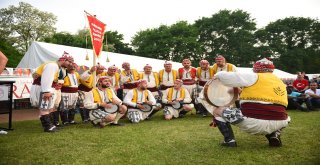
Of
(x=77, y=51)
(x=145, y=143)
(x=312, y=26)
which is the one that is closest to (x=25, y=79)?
(x=77, y=51)

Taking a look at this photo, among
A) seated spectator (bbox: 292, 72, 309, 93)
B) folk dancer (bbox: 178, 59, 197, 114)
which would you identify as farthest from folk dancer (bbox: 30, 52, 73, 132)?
seated spectator (bbox: 292, 72, 309, 93)

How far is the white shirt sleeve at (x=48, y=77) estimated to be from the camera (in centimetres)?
549

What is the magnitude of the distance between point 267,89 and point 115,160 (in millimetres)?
2330

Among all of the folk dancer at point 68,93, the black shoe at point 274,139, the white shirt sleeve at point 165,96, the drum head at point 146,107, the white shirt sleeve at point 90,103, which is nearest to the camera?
the black shoe at point 274,139

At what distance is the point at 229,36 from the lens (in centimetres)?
4741

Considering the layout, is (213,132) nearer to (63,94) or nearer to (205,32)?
(63,94)

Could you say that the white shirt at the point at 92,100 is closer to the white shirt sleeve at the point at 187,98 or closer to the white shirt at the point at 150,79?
the white shirt at the point at 150,79

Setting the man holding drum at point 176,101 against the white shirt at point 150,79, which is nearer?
the man holding drum at point 176,101

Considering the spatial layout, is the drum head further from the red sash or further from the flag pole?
the red sash

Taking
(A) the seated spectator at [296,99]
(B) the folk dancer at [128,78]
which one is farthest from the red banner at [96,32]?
(A) the seated spectator at [296,99]

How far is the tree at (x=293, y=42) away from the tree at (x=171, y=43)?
1469cm

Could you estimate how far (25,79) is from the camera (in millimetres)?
9742

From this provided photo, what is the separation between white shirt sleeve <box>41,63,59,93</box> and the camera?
5.49 m

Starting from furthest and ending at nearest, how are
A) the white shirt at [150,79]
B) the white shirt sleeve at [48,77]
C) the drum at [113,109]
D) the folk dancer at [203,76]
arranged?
A: the white shirt at [150,79], the folk dancer at [203,76], the drum at [113,109], the white shirt sleeve at [48,77]
